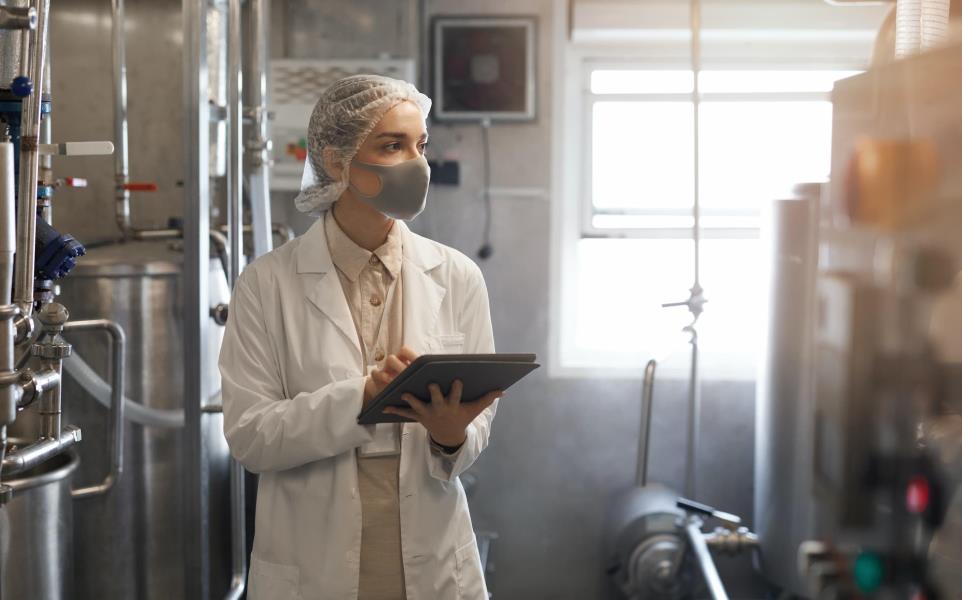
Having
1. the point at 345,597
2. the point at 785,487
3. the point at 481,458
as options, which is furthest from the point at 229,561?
the point at 785,487

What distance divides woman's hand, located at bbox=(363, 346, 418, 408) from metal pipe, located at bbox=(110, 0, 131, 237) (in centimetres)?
138

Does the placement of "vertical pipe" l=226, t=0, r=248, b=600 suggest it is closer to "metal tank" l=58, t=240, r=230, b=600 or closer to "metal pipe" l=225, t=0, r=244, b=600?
"metal pipe" l=225, t=0, r=244, b=600

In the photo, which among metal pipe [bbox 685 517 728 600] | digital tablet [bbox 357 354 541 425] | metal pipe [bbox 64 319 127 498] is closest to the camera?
digital tablet [bbox 357 354 541 425]

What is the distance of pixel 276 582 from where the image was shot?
1326mm

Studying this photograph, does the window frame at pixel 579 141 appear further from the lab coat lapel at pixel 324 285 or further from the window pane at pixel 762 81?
the lab coat lapel at pixel 324 285

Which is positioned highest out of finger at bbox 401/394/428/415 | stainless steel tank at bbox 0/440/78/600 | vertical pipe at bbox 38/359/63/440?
finger at bbox 401/394/428/415

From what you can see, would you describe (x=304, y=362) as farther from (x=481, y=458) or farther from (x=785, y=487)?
(x=481, y=458)

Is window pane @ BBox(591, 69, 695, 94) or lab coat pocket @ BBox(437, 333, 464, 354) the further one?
window pane @ BBox(591, 69, 695, 94)

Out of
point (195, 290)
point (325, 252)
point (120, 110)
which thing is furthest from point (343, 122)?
point (120, 110)

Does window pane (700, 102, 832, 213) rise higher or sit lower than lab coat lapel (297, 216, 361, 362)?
higher

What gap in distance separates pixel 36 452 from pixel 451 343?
2.06ft

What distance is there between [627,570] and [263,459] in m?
1.50

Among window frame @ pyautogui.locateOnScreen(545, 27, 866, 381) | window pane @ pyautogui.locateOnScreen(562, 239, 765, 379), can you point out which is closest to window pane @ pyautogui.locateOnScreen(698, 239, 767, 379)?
window pane @ pyautogui.locateOnScreen(562, 239, 765, 379)

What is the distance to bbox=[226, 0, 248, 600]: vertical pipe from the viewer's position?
2125 mm
